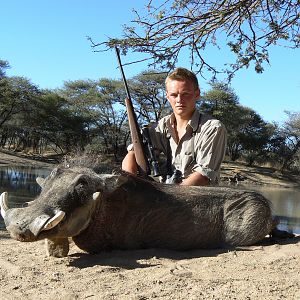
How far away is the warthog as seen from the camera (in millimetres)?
3484

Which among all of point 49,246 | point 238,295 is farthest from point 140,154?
point 238,295

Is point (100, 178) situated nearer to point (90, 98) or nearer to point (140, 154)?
point (140, 154)

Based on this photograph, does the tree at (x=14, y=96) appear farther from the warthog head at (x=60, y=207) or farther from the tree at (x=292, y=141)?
the warthog head at (x=60, y=207)

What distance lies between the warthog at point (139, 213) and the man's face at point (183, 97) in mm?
884

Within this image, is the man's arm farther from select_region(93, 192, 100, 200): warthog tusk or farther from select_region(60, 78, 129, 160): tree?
select_region(60, 78, 129, 160): tree

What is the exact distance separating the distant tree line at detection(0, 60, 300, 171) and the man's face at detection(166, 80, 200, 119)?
39309 millimetres

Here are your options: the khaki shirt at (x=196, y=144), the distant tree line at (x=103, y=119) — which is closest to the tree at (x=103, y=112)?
the distant tree line at (x=103, y=119)

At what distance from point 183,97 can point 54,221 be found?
84.6 inches

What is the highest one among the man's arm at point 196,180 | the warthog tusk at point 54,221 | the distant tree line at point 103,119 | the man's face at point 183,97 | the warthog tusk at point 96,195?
the distant tree line at point 103,119

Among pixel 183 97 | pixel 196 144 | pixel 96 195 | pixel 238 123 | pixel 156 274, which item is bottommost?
pixel 156 274

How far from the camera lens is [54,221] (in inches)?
124

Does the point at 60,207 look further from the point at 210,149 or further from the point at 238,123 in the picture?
the point at 238,123

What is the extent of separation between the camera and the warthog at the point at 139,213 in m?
3.48

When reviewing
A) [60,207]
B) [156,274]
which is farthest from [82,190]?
[156,274]
